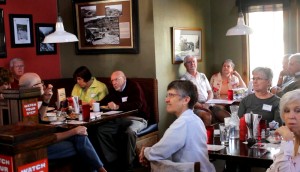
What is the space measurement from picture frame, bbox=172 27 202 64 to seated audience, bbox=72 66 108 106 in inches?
48.1

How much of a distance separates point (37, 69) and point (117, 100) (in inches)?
64.9

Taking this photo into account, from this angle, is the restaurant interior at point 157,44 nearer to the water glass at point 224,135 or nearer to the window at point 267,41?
the window at point 267,41

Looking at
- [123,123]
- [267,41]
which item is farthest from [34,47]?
[267,41]

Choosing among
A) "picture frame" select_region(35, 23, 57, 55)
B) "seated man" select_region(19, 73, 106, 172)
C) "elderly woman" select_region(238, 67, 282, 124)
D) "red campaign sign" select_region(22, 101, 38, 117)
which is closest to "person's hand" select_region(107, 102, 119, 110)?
"seated man" select_region(19, 73, 106, 172)

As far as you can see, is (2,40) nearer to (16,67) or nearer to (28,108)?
(16,67)

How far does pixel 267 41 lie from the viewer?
643cm

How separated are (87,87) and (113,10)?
1.19m

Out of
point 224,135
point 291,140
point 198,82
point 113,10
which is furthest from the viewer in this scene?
point 198,82

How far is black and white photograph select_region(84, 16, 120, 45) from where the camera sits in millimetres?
5809

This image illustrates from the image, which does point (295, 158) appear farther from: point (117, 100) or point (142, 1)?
point (142, 1)

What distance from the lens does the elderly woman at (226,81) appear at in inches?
244

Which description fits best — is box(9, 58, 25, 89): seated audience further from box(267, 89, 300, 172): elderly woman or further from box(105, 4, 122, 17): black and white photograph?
box(267, 89, 300, 172): elderly woman

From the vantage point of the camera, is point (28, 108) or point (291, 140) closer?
point (291, 140)

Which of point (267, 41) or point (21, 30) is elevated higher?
point (21, 30)
